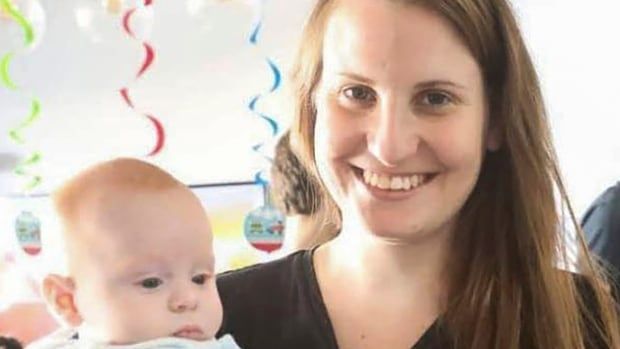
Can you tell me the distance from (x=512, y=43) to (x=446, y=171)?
17cm

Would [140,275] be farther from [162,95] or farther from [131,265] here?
[162,95]

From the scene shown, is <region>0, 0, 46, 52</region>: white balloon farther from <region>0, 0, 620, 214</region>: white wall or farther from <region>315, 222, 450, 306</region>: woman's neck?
<region>315, 222, 450, 306</region>: woman's neck

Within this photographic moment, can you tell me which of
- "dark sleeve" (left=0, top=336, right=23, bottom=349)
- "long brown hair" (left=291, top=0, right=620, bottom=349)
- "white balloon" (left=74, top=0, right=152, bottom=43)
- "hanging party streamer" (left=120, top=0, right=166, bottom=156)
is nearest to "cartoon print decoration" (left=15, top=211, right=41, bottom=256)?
"hanging party streamer" (left=120, top=0, right=166, bottom=156)

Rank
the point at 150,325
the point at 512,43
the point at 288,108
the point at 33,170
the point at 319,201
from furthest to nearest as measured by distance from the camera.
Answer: the point at 33,170 → the point at 319,201 → the point at 288,108 → the point at 512,43 → the point at 150,325

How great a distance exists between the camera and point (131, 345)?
3.02 ft

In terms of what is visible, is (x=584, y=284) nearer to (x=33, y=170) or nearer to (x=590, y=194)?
(x=590, y=194)

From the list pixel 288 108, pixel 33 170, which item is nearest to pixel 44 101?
pixel 33 170

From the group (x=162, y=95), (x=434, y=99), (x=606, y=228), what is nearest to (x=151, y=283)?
(x=434, y=99)

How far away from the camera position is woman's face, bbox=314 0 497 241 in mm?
971

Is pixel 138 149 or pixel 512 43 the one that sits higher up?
pixel 512 43

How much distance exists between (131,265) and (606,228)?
81 centimetres

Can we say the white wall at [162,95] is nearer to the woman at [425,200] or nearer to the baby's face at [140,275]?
the woman at [425,200]

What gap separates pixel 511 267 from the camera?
43.7 inches

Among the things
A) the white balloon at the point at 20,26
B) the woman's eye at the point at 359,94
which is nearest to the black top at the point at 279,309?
the woman's eye at the point at 359,94
